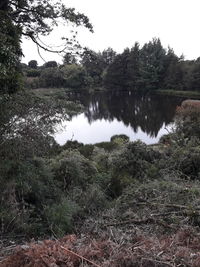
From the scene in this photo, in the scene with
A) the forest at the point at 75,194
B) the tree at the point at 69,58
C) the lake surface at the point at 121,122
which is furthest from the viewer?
the lake surface at the point at 121,122

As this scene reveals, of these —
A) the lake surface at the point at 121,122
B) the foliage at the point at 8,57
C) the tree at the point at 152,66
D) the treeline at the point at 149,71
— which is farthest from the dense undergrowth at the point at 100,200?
the tree at the point at 152,66

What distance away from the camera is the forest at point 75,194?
10.2 feet

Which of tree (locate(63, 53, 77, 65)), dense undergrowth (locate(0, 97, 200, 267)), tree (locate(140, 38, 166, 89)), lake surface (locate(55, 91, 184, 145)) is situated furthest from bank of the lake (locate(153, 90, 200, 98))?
dense undergrowth (locate(0, 97, 200, 267))

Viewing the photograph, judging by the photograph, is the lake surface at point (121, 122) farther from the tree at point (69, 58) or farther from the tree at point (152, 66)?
the tree at point (152, 66)

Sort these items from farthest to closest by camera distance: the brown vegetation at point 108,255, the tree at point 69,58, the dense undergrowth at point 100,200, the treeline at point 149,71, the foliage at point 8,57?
1. the treeline at point 149,71
2. the tree at point 69,58
3. the foliage at point 8,57
4. the dense undergrowth at point 100,200
5. the brown vegetation at point 108,255

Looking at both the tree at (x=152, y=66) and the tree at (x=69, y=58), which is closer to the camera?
the tree at (x=69, y=58)

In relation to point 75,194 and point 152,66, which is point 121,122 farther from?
point 152,66

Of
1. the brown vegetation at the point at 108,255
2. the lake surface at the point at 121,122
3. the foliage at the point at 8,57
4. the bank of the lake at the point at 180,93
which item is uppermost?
the foliage at the point at 8,57

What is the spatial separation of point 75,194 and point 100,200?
52 centimetres

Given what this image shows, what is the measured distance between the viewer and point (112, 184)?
25.1ft

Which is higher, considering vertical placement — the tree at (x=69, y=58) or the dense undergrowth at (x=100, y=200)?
the tree at (x=69, y=58)

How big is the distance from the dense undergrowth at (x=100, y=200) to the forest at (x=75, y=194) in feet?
0.06

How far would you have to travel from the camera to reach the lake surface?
26788 millimetres

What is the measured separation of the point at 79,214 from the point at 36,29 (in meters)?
8.23
